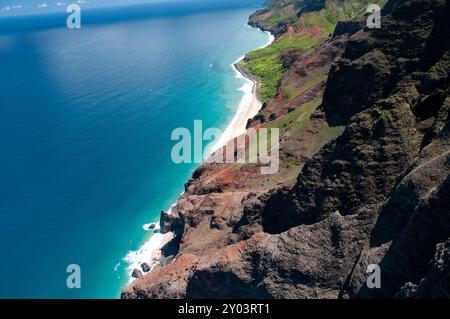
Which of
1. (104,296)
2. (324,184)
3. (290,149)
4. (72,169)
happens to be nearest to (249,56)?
(72,169)

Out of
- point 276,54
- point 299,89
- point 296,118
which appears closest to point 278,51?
point 276,54

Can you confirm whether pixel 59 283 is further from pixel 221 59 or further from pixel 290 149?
pixel 221 59

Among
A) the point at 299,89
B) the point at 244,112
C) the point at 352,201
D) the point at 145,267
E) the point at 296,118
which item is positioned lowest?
the point at 145,267

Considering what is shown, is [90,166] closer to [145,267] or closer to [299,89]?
[145,267]
